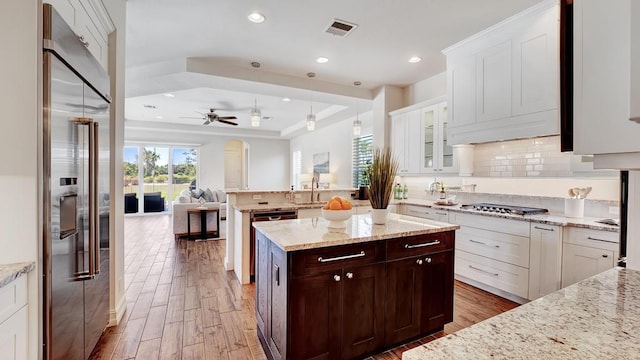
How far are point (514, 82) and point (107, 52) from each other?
386cm

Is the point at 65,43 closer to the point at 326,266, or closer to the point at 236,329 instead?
the point at 326,266

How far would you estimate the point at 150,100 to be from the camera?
6.16m

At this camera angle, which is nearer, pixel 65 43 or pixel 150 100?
pixel 65 43

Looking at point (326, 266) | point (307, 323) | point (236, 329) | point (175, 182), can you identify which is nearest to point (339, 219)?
point (326, 266)

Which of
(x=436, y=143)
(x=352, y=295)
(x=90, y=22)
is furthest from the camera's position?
(x=436, y=143)

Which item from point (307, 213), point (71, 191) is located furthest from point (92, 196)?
point (307, 213)

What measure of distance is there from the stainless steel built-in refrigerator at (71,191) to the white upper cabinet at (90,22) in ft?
0.54

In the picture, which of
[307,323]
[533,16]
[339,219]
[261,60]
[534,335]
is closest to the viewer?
[534,335]

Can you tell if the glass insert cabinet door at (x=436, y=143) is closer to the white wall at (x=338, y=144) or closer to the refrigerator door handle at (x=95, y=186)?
the white wall at (x=338, y=144)

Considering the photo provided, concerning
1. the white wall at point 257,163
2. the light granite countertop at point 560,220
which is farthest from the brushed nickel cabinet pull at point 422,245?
the white wall at point 257,163

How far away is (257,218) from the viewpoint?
360 centimetres

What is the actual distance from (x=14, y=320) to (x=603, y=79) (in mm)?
2246

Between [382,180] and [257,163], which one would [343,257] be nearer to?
[382,180]

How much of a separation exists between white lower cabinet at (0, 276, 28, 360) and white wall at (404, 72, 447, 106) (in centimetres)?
478
